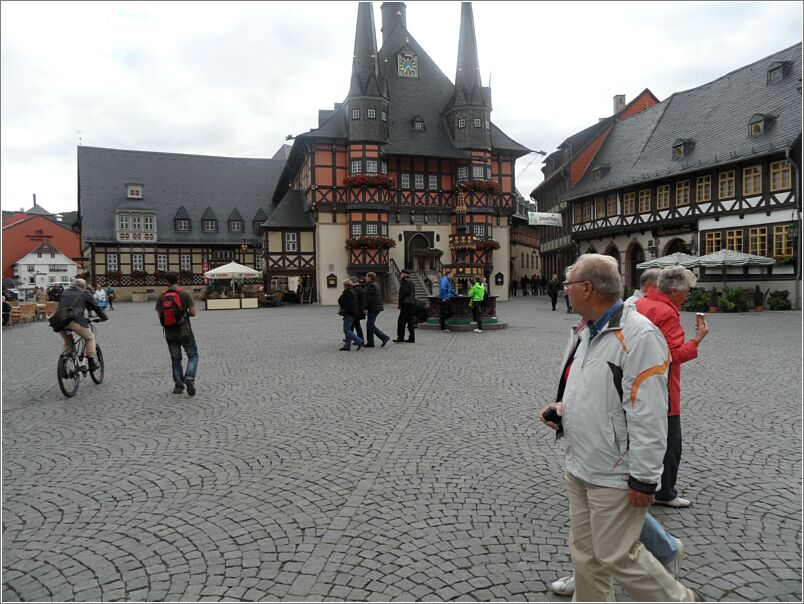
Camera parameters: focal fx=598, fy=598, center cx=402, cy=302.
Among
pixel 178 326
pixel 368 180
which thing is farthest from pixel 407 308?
pixel 368 180

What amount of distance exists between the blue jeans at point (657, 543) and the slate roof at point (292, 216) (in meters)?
34.8

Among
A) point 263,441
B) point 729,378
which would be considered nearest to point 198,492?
point 263,441

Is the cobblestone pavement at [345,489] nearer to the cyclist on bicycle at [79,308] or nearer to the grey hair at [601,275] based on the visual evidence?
the cyclist on bicycle at [79,308]

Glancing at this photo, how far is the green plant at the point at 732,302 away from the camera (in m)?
24.3

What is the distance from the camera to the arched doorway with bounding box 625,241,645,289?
3428cm

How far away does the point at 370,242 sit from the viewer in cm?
3444

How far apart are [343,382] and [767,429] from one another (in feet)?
18.2

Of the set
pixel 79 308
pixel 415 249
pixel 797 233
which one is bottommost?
pixel 79 308

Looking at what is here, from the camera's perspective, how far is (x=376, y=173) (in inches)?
1377

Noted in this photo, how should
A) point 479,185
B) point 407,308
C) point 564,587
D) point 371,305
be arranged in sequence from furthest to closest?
point 479,185, point 407,308, point 371,305, point 564,587

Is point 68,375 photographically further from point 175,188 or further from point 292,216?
point 175,188

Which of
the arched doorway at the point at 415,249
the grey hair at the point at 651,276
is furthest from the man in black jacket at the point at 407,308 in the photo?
the arched doorway at the point at 415,249

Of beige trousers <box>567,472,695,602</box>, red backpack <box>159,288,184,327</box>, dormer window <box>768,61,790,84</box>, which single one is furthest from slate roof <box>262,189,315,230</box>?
beige trousers <box>567,472,695,602</box>

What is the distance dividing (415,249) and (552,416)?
3433 cm
